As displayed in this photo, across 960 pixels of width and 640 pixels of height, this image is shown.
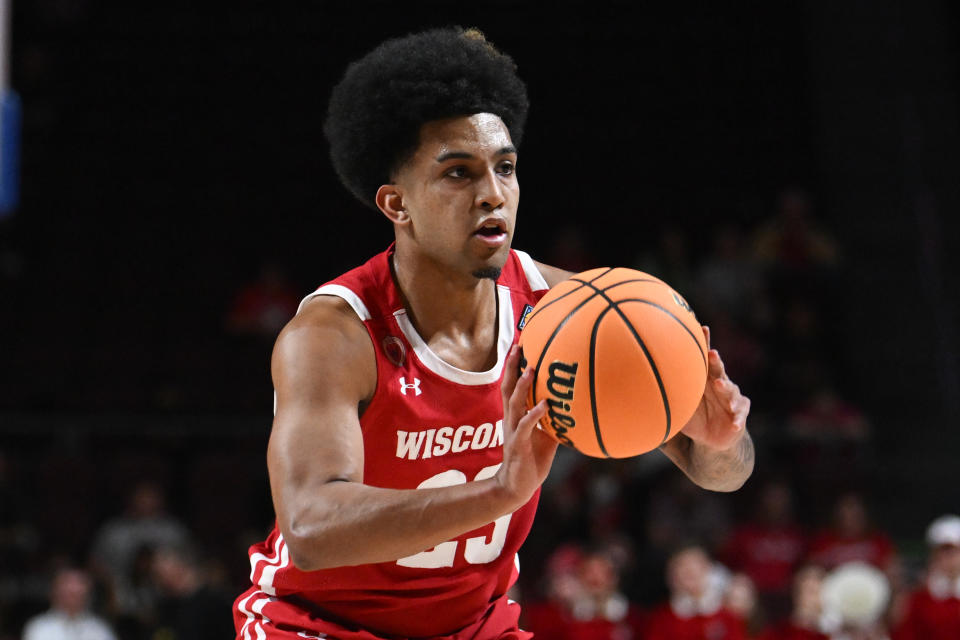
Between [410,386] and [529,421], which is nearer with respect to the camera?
[529,421]

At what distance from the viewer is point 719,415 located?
3381 millimetres

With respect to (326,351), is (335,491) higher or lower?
lower

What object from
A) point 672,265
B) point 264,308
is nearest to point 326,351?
point 264,308

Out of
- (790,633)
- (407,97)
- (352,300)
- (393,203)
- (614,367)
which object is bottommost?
(790,633)

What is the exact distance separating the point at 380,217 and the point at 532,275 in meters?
10.3

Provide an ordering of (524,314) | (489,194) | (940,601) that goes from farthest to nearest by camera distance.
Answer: (940,601) < (524,314) < (489,194)

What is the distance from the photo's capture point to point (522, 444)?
2.75m

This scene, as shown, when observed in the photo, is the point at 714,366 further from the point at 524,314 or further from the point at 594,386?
the point at 524,314

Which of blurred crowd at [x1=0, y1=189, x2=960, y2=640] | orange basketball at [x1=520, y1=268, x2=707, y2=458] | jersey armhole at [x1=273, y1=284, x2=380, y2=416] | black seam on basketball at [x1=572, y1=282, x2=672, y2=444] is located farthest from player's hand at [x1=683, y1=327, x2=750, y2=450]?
blurred crowd at [x1=0, y1=189, x2=960, y2=640]

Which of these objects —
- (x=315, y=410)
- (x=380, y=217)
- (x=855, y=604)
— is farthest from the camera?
(x=380, y=217)

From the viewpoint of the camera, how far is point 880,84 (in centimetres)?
1345

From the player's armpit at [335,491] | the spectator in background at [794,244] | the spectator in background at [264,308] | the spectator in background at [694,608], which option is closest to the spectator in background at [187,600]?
the spectator in background at [264,308]

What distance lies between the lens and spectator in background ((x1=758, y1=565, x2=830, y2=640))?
9117 mm

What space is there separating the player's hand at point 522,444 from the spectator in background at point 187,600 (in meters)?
5.93
